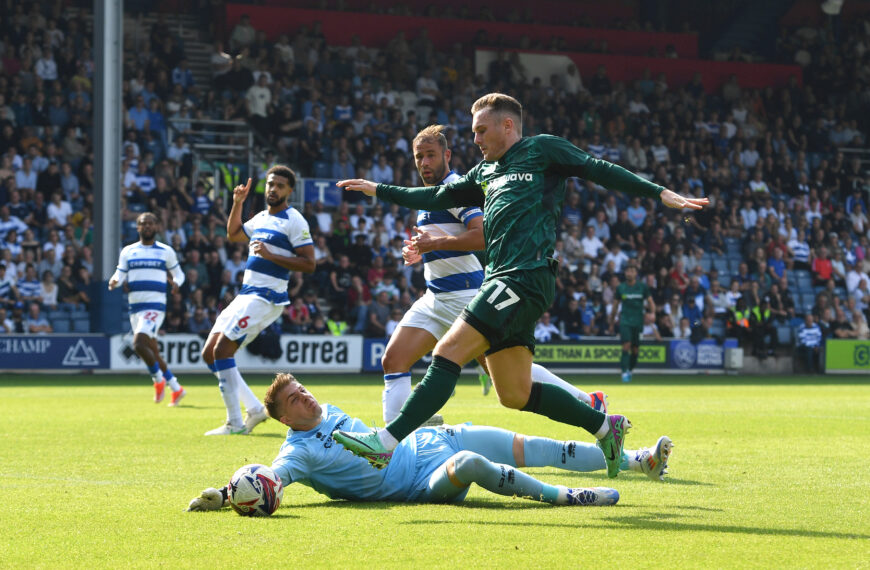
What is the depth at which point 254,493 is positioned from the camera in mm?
6309

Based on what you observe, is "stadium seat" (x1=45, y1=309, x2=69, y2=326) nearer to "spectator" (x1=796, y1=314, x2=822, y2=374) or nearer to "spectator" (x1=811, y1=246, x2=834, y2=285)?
"spectator" (x1=796, y1=314, x2=822, y2=374)

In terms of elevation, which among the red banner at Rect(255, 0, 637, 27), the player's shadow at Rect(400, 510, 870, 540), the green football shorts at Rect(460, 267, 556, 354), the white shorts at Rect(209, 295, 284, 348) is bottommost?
the player's shadow at Rect(400, 510, 870, 540)

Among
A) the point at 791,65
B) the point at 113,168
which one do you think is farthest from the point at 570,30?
the point at 113,168

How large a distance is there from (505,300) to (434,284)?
106 inches

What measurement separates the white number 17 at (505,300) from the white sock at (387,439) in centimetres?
91

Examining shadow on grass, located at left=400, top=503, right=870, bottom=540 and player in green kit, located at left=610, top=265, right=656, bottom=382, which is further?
player in green kit, located at left=610, top=265, right=656, bottom=382

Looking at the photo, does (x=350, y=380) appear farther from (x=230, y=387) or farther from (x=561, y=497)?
(x=561, y=497)

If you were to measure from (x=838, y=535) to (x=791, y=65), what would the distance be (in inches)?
1372

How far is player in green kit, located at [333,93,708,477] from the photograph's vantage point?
6.34m

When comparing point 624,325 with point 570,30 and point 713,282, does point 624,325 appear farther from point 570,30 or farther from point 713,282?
point 570,30

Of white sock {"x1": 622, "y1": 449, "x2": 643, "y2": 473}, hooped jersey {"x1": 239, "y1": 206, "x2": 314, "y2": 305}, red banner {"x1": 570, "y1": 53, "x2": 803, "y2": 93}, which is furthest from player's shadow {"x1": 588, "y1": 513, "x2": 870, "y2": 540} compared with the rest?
red banner {"x1": 570, "y1": 53, "x2": 803, "y2": 93}

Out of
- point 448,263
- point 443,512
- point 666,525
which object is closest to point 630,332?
point 448,263

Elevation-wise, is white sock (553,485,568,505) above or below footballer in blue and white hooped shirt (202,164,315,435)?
below

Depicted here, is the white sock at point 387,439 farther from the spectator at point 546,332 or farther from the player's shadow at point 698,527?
the spectator at point 546,332
